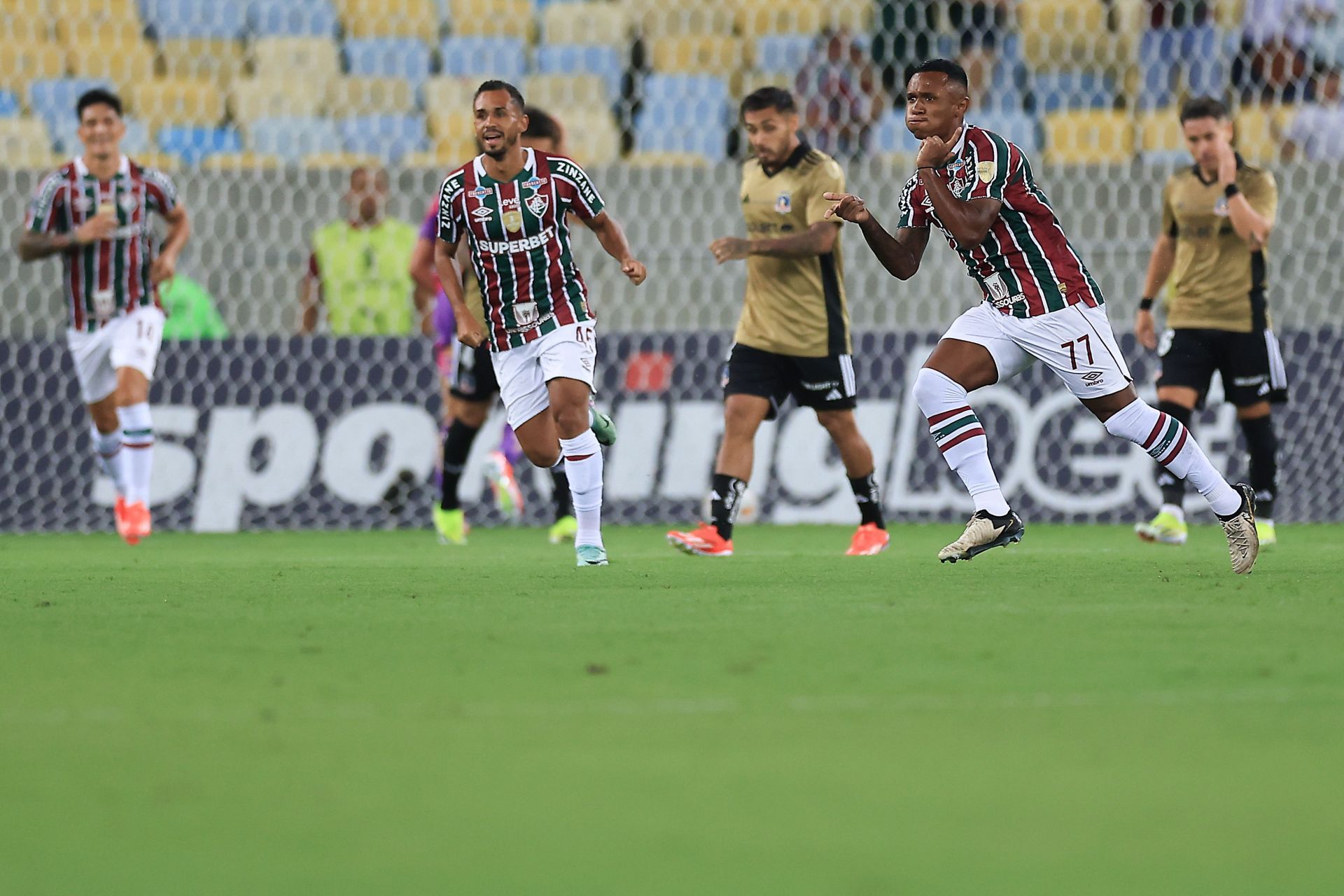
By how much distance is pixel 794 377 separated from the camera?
768 cm

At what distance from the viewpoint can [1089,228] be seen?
39.4ft

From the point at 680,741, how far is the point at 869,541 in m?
4.70

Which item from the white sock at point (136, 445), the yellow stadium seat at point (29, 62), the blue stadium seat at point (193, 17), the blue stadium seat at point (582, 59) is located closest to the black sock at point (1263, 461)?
the white sock at point (136, 445)

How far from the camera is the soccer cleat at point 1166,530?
27.1ft

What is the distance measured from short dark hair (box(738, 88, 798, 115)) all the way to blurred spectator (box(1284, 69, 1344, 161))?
647cm

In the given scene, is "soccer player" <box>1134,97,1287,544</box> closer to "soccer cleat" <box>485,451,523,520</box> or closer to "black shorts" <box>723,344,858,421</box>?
"black shorts" <box>723,344,858,421</box>

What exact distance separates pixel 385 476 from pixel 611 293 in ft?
7.61

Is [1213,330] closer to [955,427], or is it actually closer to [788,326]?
[788,326]

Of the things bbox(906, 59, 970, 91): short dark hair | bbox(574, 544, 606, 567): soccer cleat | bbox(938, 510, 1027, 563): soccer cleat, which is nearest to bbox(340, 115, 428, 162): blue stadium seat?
bbox(574, 544, 606, 567): soccer cleat

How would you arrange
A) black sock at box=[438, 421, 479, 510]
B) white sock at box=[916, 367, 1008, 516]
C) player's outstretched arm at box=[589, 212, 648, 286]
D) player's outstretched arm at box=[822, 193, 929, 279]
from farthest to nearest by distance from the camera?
black sock at box=[438, 421, 479, 510]
player's outstretched arm at box=[589, 212, 648, 286]
white sock at box=[916, 367, 1008, 516]
player's outstretched arm at box=[822, 193, 929, 279]

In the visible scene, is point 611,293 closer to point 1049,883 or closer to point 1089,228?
point 1089,228

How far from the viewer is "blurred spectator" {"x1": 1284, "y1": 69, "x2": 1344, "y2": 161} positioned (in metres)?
12.7

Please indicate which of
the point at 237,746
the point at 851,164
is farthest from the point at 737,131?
the point at 237,746

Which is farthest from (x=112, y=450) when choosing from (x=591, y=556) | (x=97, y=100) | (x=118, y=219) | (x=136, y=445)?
Result: (x=591, y=556)
